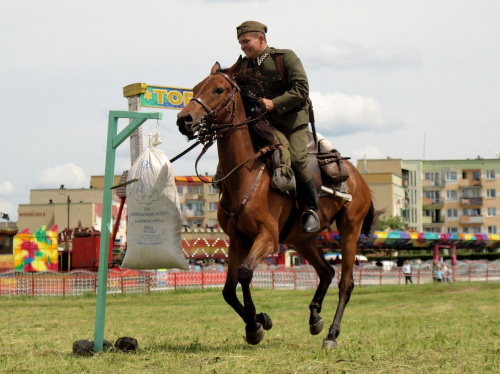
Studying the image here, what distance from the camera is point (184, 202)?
13625 centimetres

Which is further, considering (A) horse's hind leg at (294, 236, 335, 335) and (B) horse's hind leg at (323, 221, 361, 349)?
(A) horse's hind leg at (294, 236, 335, 335)

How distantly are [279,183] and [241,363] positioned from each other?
211cm

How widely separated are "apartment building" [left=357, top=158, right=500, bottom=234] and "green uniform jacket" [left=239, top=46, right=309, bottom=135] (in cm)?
11854

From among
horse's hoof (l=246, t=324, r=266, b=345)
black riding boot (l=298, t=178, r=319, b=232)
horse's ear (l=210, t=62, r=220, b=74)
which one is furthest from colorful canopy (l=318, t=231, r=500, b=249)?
horse's ear (l=210, t=62, r=220, b=74)

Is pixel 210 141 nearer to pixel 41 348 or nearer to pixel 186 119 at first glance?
pixel 186 119

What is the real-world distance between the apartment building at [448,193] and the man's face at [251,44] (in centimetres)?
11887

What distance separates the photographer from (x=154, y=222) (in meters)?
9.20

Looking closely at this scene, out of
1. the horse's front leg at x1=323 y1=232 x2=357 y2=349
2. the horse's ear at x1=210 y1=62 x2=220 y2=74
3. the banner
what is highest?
the banner

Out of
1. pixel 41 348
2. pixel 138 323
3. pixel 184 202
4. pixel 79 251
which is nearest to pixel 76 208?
pixel 184 202

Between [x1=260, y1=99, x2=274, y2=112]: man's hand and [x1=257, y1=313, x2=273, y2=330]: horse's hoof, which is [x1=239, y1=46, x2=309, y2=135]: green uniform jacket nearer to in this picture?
[x1=260, y1=99, x2=274, y2=112]: man's hand

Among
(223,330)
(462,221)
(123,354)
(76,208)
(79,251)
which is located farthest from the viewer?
(462,221)

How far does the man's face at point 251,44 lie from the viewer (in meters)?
8.70

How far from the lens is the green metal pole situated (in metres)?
8.73

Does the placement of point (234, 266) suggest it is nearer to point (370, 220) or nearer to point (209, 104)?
point (209, 104)
